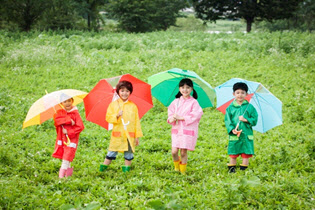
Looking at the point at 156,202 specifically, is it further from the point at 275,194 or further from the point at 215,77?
the point at 215,77

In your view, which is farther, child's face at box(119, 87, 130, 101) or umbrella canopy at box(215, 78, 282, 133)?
umbrella canopy at box(215, 78, 282, 133)

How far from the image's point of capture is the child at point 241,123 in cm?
582

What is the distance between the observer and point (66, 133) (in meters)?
5.61

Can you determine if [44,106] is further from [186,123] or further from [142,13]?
[142,13]

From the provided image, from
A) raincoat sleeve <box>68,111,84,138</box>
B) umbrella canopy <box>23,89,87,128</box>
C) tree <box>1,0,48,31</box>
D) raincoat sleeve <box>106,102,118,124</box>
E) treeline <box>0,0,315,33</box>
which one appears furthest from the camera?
treeline <box>0,0,315,33</box>

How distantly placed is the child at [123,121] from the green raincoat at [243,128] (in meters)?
1.74

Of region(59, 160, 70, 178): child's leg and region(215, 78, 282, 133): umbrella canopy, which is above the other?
region(215, 78, 282, 133): umbrella canopy

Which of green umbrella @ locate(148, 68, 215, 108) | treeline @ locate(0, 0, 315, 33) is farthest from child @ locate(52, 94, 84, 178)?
treeline @ locate(0, 0, 315, 33)

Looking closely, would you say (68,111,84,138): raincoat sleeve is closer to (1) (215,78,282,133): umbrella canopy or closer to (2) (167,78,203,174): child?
(2) (167,78,203,174): child

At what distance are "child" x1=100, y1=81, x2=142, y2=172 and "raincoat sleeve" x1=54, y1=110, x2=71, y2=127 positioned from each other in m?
0.70

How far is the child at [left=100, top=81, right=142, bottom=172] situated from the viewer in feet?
19.0

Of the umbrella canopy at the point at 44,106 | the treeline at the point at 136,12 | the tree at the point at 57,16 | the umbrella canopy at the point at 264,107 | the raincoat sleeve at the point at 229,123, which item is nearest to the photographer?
the umbrella canopy at the point at 44,106

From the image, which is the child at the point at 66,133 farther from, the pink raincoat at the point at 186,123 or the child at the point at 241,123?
the child at the point at 241,123

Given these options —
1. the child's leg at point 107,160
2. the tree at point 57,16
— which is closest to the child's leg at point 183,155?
the child's leg at point 107,160
